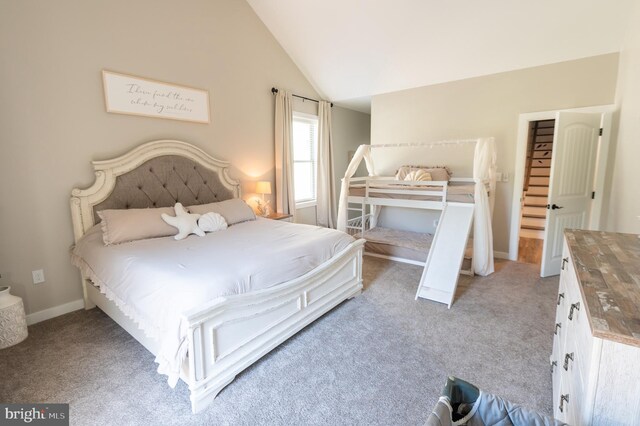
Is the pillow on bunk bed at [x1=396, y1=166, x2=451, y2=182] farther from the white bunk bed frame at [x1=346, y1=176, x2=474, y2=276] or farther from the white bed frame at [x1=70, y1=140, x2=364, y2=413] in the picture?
the white bed frame at [x1=70, y1=140, x2=364, y2=413]

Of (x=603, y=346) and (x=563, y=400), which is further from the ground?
(x=603, y=346)

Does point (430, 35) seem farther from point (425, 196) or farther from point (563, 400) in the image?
point (563, 400)

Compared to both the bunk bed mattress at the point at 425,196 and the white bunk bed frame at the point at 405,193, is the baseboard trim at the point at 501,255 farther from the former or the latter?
the bunk bed mattress at the point at 425,196

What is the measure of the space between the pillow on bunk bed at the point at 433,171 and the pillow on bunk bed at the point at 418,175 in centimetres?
8

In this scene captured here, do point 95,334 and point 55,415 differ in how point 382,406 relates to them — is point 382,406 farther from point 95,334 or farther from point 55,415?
point 95,334

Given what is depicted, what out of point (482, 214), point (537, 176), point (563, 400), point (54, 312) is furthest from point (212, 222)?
point (537, 176)

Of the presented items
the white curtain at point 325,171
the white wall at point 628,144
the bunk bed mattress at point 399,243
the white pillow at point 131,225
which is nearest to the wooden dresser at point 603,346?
the white wall at point 628,144

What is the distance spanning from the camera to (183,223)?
2.92 metres

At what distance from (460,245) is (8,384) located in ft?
12.5

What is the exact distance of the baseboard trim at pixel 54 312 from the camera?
8.86 ft

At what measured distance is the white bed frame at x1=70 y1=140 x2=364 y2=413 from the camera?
69.6 inches

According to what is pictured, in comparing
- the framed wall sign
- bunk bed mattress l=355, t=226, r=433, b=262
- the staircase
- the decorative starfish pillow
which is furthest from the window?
the staircase

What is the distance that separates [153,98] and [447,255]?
356 centimetres

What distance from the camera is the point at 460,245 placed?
10.9 ft
